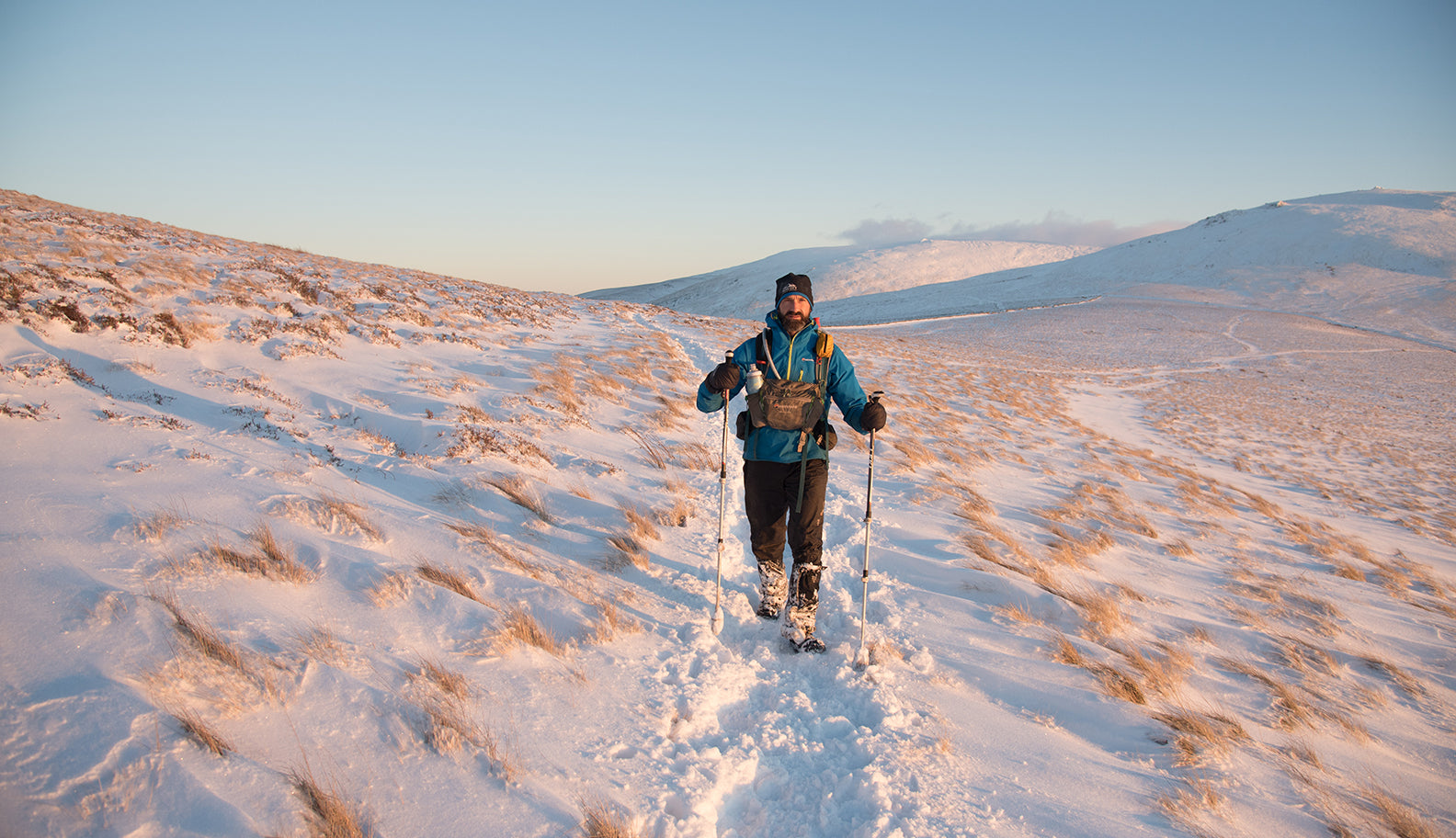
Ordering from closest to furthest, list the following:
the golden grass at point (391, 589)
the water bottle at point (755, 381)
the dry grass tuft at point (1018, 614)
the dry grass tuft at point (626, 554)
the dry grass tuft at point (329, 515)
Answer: the golden grass at point (391, 589) → the water bottle at point (755, 381) → the dry grass tuft at point (329, 515) → the dry grass tuft at point (1018, 614) → the dry grass tuft at point (626, 554)

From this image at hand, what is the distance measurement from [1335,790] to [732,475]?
6.39m

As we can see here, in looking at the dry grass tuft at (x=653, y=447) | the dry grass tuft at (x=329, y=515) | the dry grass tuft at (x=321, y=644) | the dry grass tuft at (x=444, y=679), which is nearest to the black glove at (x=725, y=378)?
the dry grass tuft at (x=444, y=679)

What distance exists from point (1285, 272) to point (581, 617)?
84.3 meters

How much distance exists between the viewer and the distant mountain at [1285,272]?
53219 mm

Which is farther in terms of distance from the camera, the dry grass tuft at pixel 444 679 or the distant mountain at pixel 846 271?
the distant mountain at pixel 846 271

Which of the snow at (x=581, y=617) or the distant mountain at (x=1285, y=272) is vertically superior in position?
the distant mountain at (x=1285, y=272)

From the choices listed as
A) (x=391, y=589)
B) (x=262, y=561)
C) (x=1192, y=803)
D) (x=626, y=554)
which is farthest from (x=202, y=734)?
(x=1192, y=803)

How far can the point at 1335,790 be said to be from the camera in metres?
3.67

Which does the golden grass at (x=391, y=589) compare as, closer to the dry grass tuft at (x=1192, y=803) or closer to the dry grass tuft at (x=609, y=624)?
the dry grass tuft at (x=609, y=624)

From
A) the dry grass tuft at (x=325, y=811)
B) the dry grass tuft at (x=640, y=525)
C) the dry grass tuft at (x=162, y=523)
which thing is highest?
the dry grass tuft at (x=162, y=523)

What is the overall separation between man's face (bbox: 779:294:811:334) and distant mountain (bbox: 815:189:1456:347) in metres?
55.4

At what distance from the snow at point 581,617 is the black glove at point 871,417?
1.34 metres

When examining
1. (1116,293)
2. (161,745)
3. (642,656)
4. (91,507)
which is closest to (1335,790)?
(642,656)

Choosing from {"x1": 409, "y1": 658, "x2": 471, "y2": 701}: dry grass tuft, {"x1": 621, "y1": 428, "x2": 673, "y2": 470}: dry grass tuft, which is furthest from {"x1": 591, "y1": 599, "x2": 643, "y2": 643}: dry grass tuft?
{"x1": 621, "y1": 428, "x2": 673, "y2": 470}: dry grass tuft
